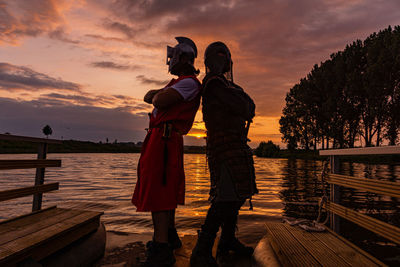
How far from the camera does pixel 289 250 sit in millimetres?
2471

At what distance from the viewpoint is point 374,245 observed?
4.36 meters

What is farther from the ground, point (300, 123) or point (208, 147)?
point (300, 123)

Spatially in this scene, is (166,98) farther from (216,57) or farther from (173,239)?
(173,239)

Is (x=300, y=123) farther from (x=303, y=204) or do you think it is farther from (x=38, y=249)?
(x=38, y=249)

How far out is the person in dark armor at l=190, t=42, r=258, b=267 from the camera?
8.68 ft

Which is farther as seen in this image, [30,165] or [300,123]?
[300,123]

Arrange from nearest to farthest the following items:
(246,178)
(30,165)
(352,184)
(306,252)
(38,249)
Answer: (38,249), (306,252), (246,178), (352,184), (30,165)

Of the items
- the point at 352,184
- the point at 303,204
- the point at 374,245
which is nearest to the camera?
the point at 352,184

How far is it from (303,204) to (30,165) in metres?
7.06

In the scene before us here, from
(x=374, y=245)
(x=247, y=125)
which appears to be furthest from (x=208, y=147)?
(x=374, y=245)

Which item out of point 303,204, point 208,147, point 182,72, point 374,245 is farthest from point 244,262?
point 303,204

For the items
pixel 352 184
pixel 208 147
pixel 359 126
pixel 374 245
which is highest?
pixel 359 126

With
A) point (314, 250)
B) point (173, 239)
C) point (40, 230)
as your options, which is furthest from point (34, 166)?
point (314, 250)

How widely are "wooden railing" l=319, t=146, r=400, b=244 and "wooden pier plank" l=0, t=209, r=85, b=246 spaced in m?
3.17
